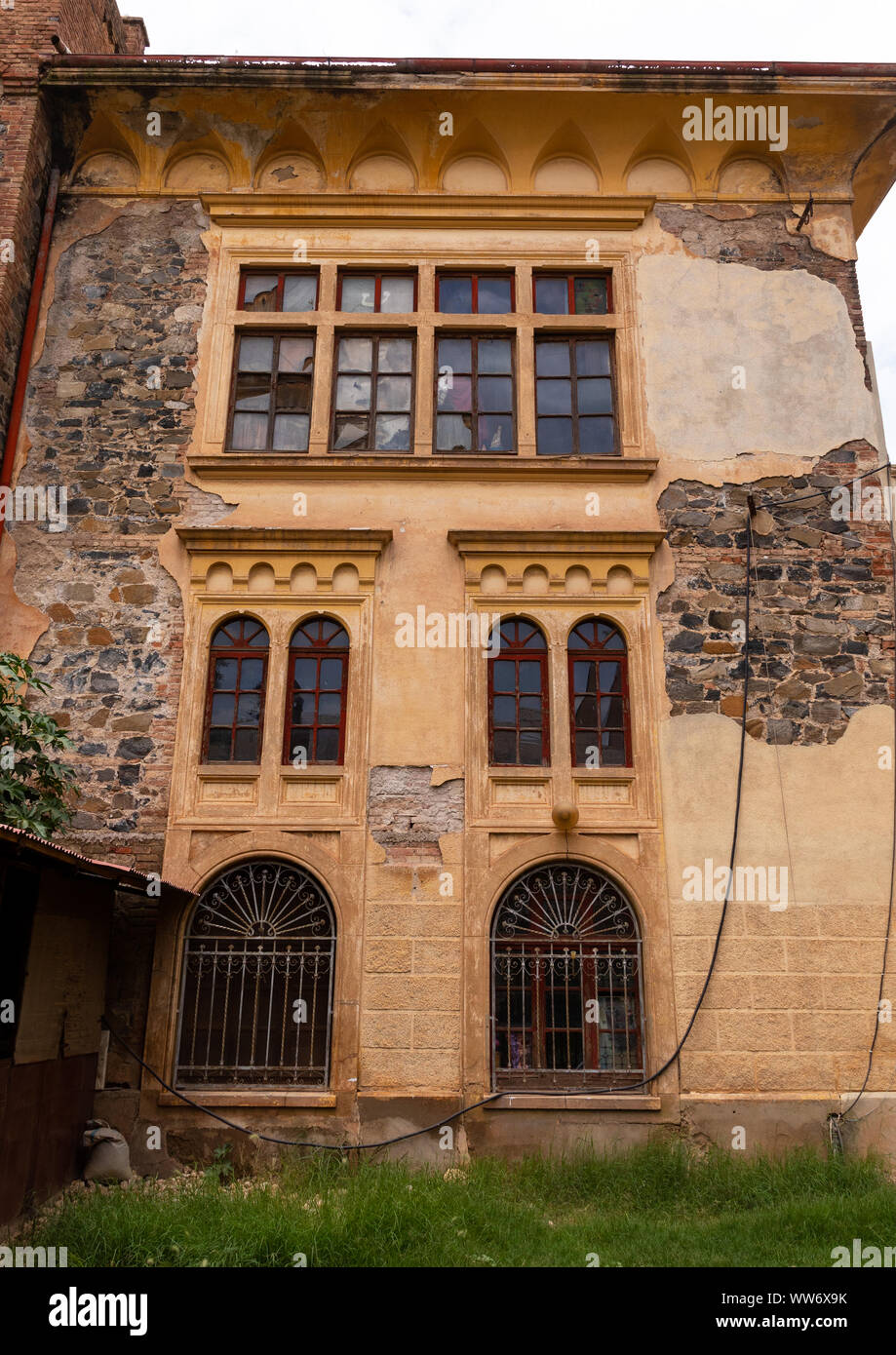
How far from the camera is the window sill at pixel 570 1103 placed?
8.91m

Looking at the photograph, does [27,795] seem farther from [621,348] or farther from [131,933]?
[621,348]

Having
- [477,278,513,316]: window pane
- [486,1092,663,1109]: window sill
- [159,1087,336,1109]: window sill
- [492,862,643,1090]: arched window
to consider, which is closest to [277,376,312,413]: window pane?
[477,278,513,316]: window pane

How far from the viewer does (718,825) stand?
9.80m

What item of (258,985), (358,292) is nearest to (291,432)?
(358,292)

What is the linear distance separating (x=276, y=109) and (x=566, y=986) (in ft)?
34.3

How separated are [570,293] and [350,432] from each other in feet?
10.3

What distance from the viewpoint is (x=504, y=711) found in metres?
10.2

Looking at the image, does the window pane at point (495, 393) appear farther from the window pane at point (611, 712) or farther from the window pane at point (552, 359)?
the window pane at point (611, 712)

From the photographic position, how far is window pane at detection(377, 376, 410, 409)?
11375 mm

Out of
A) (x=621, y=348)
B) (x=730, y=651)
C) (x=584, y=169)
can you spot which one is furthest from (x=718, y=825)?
(x=584, y=169)

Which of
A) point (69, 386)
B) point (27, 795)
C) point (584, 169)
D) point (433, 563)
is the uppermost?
point (584, 169)
